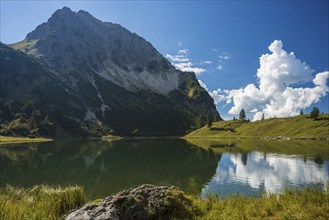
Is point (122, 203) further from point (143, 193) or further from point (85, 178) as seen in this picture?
point (85, 178)

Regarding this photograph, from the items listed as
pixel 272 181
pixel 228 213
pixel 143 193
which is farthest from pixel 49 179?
pixel 228 213

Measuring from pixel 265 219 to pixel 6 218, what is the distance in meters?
12.6

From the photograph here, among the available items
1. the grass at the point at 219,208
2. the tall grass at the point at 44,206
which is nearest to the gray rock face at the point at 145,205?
the grass at the point at 219,208

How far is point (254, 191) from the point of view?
143 feet

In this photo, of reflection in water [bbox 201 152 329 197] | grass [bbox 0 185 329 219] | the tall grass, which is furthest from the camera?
reflection in water [bbox 201 152 329 197]

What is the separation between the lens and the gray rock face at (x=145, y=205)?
15.5 metres

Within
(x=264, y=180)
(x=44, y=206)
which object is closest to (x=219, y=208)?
(x=44, y=206)

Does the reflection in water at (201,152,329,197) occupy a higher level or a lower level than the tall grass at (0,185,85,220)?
lower

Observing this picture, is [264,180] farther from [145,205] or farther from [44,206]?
[44,206]

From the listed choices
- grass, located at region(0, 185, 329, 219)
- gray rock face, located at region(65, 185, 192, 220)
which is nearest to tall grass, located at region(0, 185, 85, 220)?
grass, located at region(0, 185, 329, 219)

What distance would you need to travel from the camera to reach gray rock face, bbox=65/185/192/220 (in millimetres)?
15476

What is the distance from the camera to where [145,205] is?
18234 mm

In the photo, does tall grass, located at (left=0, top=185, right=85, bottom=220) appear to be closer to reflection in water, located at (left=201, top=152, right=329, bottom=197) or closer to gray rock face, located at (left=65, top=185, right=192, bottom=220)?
gray rock face, located at (left=65, top=185, right=192, bottom=220)

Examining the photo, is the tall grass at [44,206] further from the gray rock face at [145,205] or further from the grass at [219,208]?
the gray rock face at [145,205]
